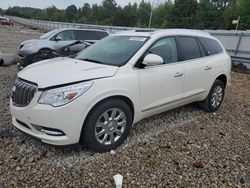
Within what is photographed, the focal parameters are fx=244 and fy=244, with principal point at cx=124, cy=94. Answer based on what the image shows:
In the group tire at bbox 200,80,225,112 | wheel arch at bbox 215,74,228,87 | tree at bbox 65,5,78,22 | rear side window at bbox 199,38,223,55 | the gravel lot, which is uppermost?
tree at bbox 65,5,78,22

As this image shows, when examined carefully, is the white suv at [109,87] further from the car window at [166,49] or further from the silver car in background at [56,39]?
the silver car in background at [56,39]

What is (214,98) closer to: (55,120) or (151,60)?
(151,60)

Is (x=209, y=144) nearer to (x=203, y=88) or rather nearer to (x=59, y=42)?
(x=203, y=88)

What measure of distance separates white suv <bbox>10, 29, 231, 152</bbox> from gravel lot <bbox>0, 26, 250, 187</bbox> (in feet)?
1.03

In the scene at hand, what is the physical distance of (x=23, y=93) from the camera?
3189 mm

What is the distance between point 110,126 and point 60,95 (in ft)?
2.81

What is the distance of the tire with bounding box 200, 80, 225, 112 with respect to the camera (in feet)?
17.0

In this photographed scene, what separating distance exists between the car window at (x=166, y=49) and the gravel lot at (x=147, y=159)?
4.01 feet

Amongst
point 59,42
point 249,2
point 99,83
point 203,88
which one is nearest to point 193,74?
point 203,88

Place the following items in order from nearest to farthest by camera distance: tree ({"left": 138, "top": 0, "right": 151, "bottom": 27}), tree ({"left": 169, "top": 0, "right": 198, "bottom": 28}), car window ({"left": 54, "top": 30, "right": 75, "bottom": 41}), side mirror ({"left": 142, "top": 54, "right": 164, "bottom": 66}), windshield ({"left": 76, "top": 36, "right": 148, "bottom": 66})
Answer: side mirror ({"left": 142, "top": 54, "right": 164, "bottom": 66})
windshield ({"left": 76, "top": 36, "right": 148, "bottom": 66})
car window ({"left": 54, "top": 30, "right": 75, "bottom": 41})
tree ({"left": 169, "top": 0, "right": 198, "bottom": 28})
tree ({"left": 138, "top": 0, "right": 151, "bottom": 27})

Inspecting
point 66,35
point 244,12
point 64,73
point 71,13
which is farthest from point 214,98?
point 71,13

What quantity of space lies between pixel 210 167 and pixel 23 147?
8.61 feet

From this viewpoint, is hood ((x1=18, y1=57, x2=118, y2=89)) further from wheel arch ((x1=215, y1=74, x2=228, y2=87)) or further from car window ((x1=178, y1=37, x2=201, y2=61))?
wheel arch ((x1=215, y1=74, x2=228, y2=87))

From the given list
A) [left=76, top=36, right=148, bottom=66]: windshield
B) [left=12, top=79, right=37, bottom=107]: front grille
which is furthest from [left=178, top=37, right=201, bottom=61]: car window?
[left=12, top=79, right=37, bottom=107]: front grille
